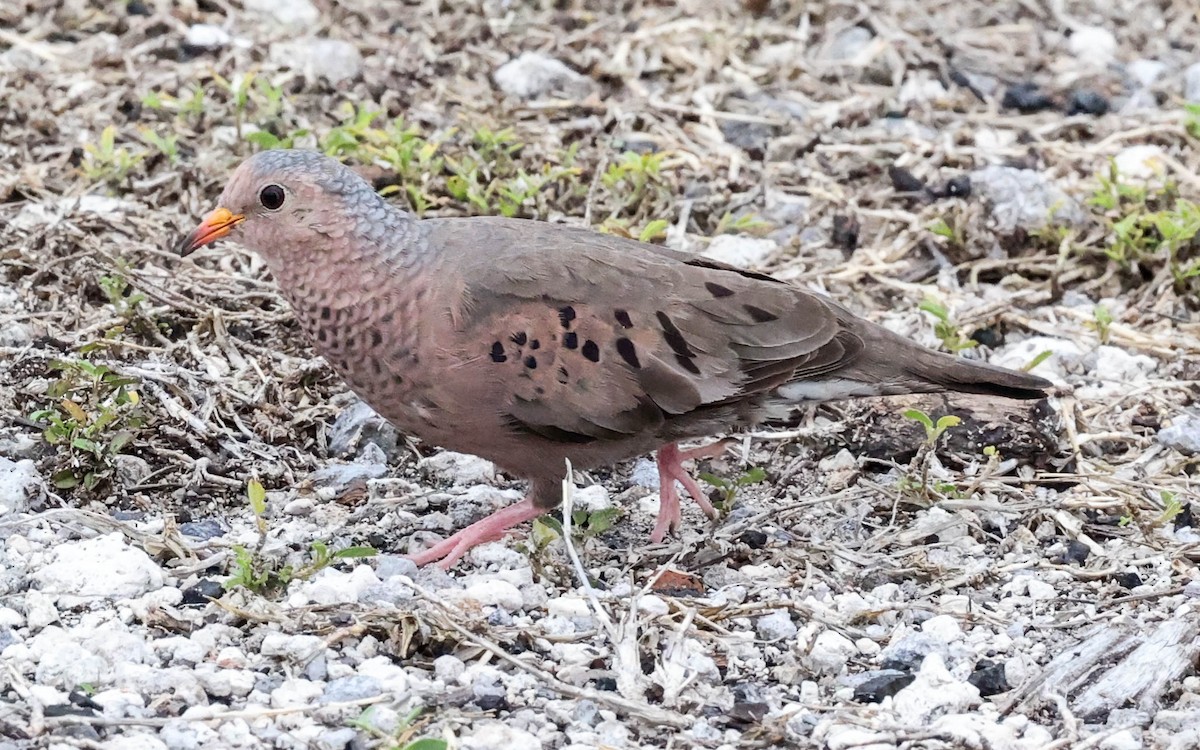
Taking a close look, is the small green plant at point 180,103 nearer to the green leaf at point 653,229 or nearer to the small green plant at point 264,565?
the green leaf at point 653,229

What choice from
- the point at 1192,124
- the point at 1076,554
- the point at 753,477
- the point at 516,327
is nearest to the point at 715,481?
the point at 753,477

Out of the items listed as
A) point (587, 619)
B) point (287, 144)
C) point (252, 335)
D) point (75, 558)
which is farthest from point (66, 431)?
point (287, 144)

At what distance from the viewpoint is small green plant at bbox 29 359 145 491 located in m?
4.30

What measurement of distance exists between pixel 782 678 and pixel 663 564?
645 millimetres

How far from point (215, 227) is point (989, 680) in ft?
7.48

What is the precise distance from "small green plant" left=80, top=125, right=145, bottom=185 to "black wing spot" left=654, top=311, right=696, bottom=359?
8.49ft

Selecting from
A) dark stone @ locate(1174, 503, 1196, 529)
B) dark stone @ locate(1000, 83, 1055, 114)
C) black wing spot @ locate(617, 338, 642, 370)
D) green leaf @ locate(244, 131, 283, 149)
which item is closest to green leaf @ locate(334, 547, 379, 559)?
black wing spot @ locate(617, 338, 642, 370)

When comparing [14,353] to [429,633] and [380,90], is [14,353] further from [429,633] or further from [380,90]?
[380,90]

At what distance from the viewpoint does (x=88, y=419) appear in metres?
4.45

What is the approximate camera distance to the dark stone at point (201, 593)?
147 inches

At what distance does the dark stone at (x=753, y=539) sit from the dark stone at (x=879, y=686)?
802mm

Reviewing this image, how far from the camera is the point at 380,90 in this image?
6.87 meters

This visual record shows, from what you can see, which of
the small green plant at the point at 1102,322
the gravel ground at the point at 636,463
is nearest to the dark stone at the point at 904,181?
the gravel ground at the point at 636,463

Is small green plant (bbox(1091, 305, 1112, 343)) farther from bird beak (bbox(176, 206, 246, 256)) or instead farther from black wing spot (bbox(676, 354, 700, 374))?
bird beak (bbox(176, 206, 246, 256))
